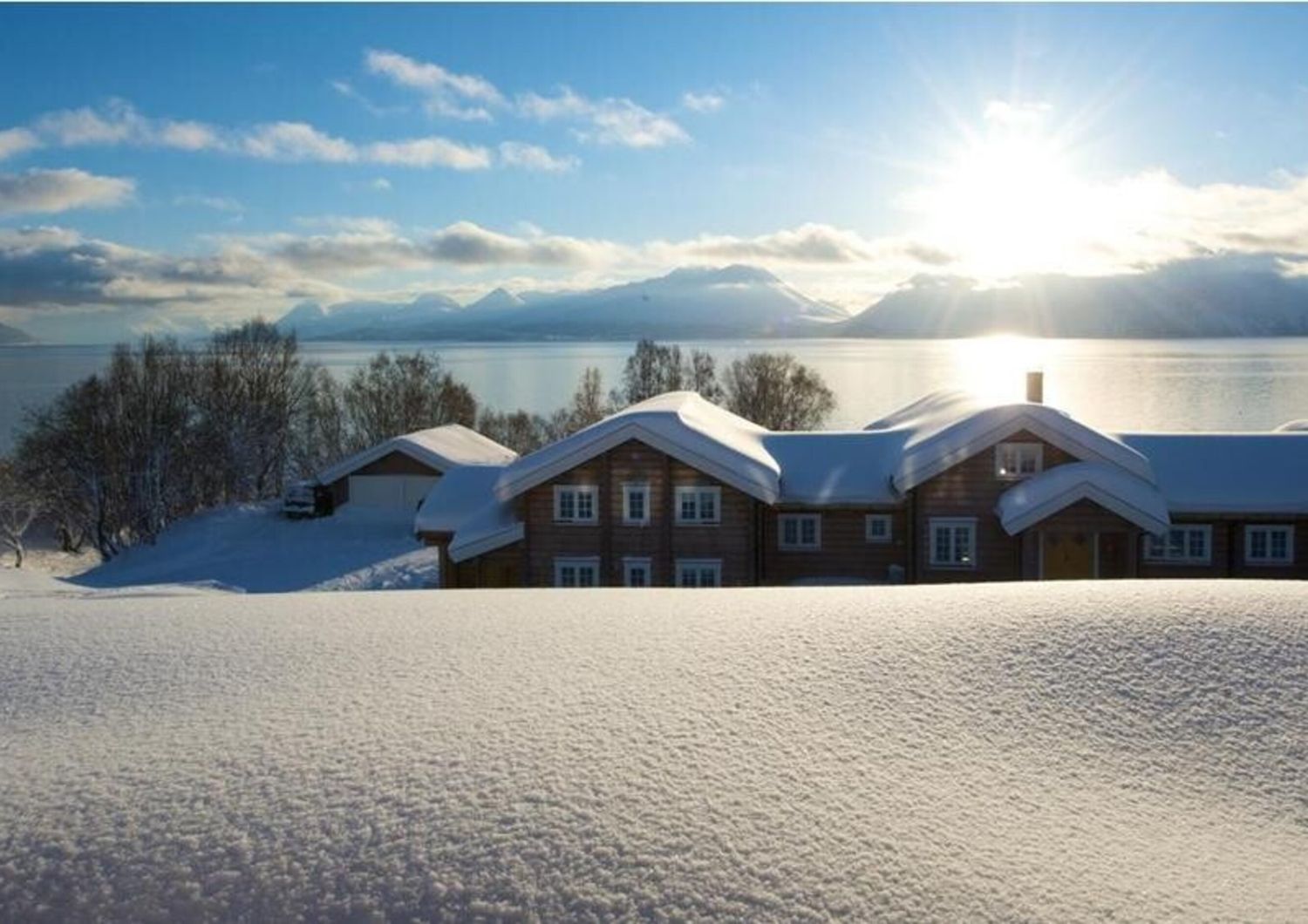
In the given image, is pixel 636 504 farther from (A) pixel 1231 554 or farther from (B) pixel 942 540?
(A) pixel 1231 554

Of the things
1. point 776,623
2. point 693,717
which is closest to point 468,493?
point 776,623

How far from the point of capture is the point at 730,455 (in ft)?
81.2

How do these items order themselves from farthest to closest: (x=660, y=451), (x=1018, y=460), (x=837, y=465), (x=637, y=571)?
1. (x=837, y=465)
2. (x=637, y=571)
3. (x=1018, y=460)
4. (x=660, y=451)

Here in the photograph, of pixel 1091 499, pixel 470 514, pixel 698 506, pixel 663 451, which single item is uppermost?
pixel 663 451

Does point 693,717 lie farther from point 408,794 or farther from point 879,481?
point 879,481

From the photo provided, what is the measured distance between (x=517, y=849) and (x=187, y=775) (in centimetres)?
223

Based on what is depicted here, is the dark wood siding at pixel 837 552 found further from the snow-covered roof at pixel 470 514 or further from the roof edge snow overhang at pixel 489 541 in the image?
the snow-covered roof at pixel 470 514

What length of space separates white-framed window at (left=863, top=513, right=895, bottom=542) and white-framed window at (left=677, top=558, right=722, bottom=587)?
392 cm

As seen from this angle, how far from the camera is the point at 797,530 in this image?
2605 centimetres

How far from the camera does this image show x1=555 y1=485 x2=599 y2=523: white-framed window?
2559 centimetres

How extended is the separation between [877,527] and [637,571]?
20.4ft

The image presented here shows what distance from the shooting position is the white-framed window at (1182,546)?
2495 centimetres

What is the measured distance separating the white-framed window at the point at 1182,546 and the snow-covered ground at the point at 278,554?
20.6 meters

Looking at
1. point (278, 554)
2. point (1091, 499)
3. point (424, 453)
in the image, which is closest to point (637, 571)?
point (1091, 499)
